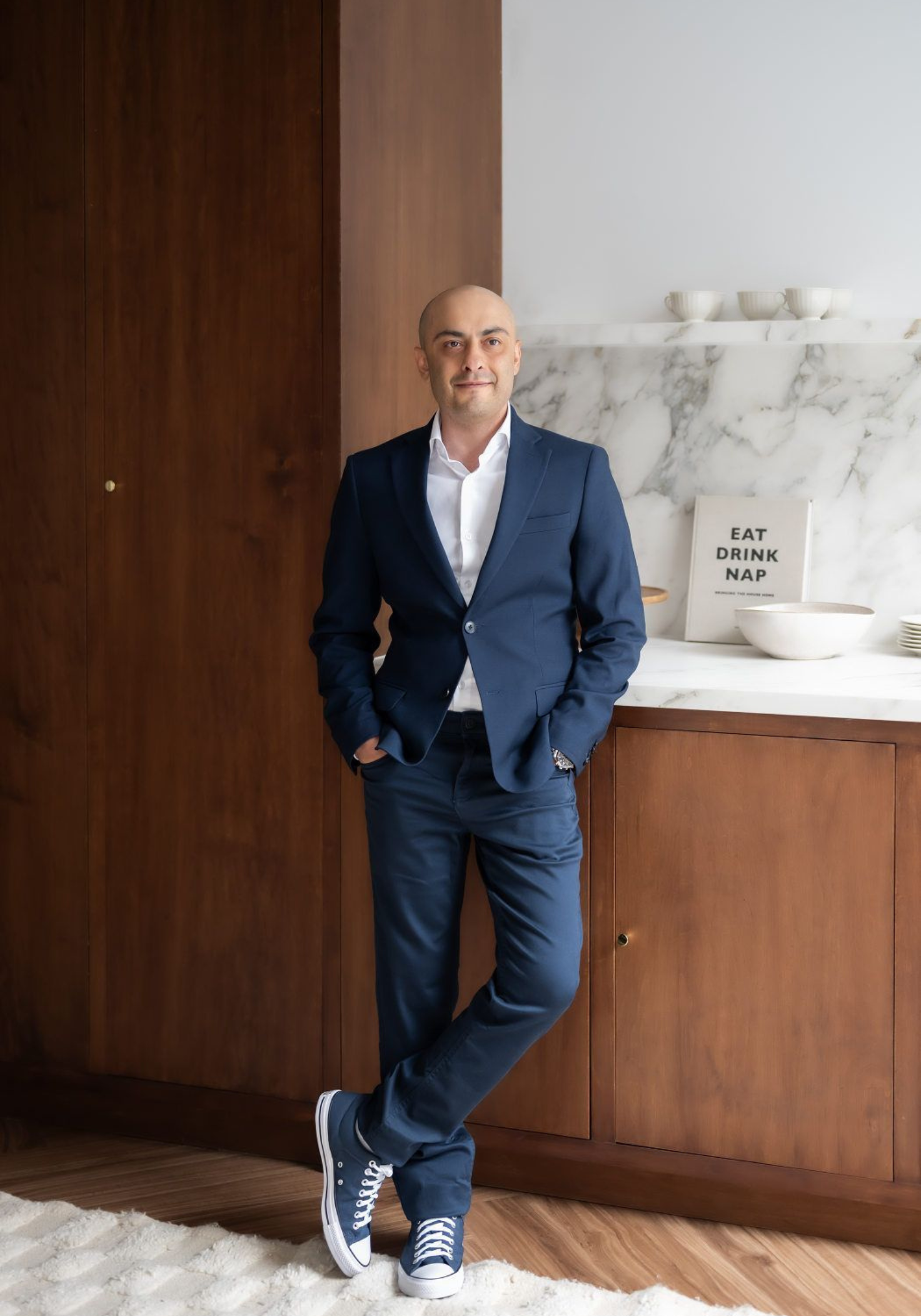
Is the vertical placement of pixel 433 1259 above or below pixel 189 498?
below

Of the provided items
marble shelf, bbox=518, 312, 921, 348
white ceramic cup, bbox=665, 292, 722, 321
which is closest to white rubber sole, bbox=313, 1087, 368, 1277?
marble shelf, bbox=518, 312, 921, 348

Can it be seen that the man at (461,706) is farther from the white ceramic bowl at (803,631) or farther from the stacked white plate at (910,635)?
the stacked white plate at (910,635)

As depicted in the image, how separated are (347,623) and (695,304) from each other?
105 centimetres

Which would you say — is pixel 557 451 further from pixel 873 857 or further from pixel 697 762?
pixel 873 857

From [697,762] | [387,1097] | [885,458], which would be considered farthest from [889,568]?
[387,1097]

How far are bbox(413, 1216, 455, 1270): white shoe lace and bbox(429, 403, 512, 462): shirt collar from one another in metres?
1.22

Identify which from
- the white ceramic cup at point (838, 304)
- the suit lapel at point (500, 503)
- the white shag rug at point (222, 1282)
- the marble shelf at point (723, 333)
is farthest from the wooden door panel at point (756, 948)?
the white ceramic cup at point (838, 304)

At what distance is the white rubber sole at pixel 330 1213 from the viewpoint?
2109 millimetres

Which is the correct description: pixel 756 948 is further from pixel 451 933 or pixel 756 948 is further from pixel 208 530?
pixel 208 530

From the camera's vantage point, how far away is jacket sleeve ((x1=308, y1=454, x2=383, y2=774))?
6.95 feet

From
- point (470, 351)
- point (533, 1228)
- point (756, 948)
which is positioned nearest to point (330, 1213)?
point (533, 1228)

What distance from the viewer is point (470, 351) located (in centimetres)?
201

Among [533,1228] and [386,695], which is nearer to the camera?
[386,695]

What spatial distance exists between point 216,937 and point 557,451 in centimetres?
113
